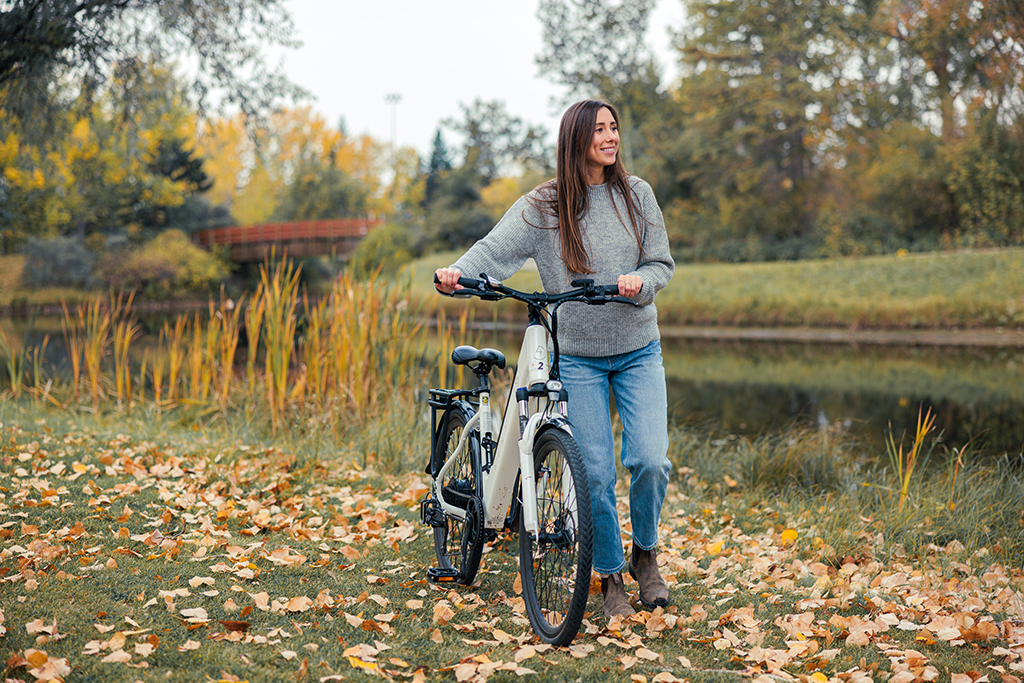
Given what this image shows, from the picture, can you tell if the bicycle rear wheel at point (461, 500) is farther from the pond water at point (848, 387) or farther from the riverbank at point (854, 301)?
the riverbank at point (854, 301)

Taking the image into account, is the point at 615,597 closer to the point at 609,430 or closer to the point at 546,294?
the point at 609,430

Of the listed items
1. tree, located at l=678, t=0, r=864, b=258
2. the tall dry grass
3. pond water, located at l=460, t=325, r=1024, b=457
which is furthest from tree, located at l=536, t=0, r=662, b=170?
the tall dry grass

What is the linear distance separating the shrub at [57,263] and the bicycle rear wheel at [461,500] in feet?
82.7

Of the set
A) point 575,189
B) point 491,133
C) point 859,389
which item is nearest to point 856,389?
point 859,389

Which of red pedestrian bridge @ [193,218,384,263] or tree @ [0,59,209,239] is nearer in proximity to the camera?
tree @ [0,59,209,239]

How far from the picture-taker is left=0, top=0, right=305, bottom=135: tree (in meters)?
6.80

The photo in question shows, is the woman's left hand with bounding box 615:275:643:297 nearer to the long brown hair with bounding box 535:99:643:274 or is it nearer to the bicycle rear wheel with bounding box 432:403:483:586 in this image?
the long brown hair with bounding box 535:99:643:274

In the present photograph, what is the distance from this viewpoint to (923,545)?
15.3ft

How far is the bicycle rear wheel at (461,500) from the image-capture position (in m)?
3.30

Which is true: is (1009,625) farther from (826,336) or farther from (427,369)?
(826,336)

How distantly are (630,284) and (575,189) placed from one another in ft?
1.75

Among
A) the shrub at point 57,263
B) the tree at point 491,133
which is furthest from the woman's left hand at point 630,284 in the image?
the tree at point 491,133

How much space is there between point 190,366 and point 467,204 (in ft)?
102

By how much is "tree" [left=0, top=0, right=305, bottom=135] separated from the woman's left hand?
606 centimetres
